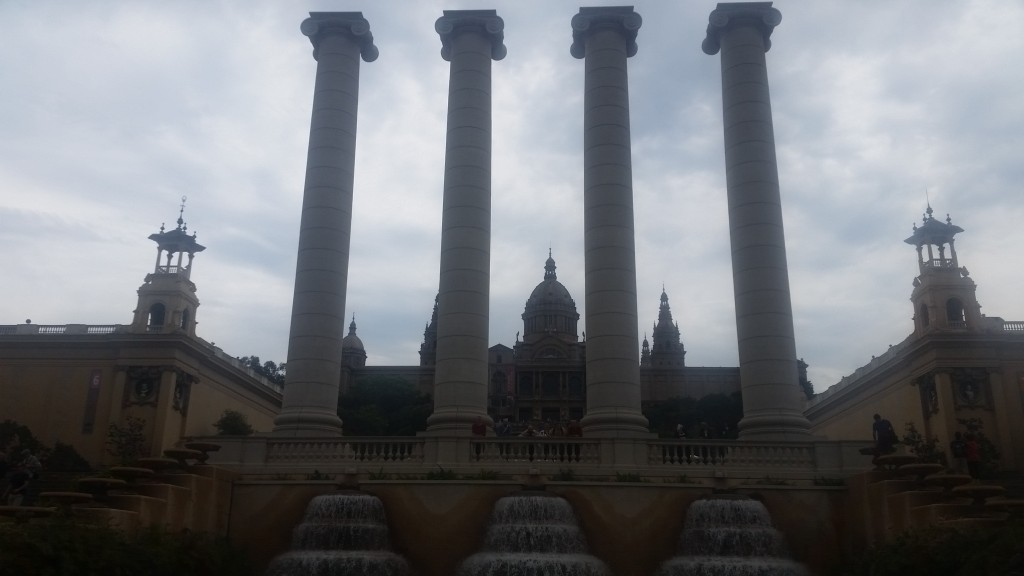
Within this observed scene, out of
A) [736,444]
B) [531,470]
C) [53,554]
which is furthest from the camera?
[736,444]

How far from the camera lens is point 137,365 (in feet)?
272

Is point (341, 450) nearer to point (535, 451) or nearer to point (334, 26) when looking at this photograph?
point (535, 451)

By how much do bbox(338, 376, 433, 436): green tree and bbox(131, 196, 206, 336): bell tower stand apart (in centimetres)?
4060

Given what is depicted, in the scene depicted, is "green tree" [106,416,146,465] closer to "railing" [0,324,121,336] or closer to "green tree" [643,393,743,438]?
"railing" [0,324,121,336]

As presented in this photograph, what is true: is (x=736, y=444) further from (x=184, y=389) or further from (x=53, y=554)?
(x=184, y=389)

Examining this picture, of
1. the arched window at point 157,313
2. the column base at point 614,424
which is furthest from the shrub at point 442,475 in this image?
the arched window at point 157,313

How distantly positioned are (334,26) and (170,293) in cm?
4871

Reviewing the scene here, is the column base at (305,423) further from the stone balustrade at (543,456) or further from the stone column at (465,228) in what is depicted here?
the stone column at (465,228)

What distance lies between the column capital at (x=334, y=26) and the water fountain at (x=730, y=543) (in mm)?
30022

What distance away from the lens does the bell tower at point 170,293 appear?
86438 millimetres

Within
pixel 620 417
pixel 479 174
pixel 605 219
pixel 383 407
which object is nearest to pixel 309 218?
pixel 479 174

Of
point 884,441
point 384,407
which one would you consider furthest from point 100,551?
point 384,407

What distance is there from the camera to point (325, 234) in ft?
143

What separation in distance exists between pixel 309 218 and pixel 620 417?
1773 centimetres
